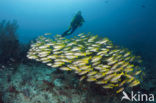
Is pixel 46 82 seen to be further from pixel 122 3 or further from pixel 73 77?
pixel 122 3

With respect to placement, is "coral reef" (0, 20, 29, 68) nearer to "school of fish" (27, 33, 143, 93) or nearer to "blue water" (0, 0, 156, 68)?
"school of fish" (27, 33, 143, 93)

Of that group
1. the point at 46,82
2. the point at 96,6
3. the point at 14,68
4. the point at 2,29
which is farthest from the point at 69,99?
the point at 96,6

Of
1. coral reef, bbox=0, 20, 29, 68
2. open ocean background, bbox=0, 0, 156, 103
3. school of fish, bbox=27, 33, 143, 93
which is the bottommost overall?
school of fish, bbox=27, 33, 143, 93

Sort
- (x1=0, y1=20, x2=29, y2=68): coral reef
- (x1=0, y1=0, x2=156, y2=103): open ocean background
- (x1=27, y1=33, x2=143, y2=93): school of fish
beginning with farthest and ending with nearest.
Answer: (x1=0, y1=0, x2=156, y2=103): open ocean background → (x1=0, y1=20, x2=29, y2=68): coral reef → (x1=27, y1=33, x2=143, y2=93): school of fish

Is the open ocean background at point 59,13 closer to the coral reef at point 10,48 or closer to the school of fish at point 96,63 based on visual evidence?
the coral reef at point 10,48

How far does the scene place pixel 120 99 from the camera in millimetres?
4340

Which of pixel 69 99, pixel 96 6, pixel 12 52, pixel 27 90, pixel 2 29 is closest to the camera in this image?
pixel 69 99

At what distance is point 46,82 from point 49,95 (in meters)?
0.55

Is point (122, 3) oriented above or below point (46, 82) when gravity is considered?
above

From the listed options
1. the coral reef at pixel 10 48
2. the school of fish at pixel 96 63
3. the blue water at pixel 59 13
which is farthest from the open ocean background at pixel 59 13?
the school of fish at pixel 96 63

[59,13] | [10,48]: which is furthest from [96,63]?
[59,13]

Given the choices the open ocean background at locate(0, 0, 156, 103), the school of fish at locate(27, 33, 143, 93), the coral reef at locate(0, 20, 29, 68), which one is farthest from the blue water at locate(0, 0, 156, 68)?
the school of fish at locate(27, 33, 143, 93)

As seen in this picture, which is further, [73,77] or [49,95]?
[73,77]

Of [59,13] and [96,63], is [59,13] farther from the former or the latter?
[96,63]
